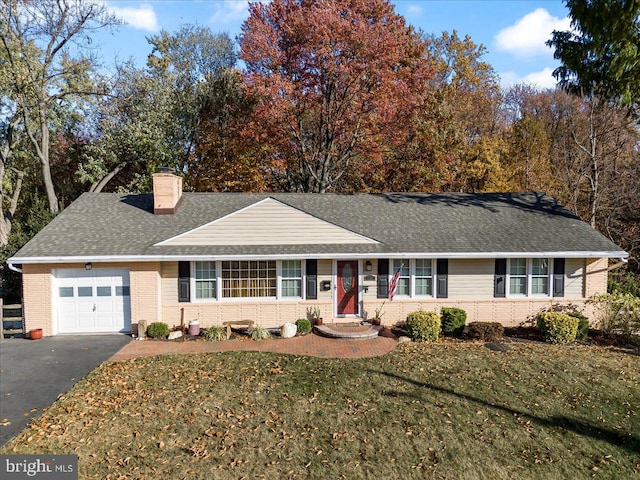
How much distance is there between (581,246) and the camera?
14.3m

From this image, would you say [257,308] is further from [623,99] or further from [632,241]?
[632,241]

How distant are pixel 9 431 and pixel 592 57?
64.7 feet

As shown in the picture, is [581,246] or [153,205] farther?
[153,205]

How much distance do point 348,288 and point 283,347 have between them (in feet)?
11.8

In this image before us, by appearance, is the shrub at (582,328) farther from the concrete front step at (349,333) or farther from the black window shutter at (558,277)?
the concrete front step at (349,333)

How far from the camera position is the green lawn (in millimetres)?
6156

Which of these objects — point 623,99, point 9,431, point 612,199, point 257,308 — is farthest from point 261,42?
point 612,199

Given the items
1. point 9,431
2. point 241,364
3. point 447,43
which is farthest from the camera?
point 447,43

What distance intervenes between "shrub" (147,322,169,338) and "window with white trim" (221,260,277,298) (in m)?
2.24

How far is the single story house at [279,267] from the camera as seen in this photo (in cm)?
1327

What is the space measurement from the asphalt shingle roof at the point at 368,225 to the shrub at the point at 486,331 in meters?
2.61

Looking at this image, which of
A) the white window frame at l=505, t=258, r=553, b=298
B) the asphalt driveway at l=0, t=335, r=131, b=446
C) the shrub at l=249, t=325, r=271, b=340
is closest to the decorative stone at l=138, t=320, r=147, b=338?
the asphalt driveway at l=0, t=335, r=131, b=446

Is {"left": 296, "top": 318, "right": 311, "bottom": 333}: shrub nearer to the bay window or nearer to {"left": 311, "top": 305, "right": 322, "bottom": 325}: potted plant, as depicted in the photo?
{"left": 311, "top": 305, "right": 322, "bottom": 325}: potted plant

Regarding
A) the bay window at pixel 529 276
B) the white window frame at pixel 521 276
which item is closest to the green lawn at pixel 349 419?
the white window frame at pixel 521 276
